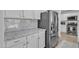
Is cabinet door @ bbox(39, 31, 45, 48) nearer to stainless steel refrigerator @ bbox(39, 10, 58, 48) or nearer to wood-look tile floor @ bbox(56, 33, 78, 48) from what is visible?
stainless steel refrigerator @ bbox(39, 10, 58, 48)

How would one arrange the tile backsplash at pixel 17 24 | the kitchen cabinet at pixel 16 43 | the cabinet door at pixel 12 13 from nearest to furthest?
the kitchen cabinet at pixel 16 43, the cabinet door at pixel 12 13, the tile backsplash at pixel 17 24

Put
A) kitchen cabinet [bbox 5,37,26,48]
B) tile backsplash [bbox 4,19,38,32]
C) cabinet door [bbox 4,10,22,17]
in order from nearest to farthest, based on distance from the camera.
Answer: kitchen cabinet [bbox 5,37,26,48] → cabinet door [bbox 4,10,22,17] → tile backsplash [bbox 4,19,38,32]

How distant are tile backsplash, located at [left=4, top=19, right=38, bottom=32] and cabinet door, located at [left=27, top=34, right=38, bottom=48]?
0.20 meters

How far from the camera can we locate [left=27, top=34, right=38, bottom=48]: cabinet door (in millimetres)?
1440

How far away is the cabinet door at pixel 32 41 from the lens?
1.44 meters

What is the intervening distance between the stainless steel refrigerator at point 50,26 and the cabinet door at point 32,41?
0.56ft

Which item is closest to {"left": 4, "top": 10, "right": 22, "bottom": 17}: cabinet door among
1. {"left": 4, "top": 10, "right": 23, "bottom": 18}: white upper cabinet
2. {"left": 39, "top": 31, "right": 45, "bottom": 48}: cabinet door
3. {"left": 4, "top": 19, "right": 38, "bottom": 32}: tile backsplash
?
{"left": 4, "top": 10, "right": 23, "bottom": 18}: white upper cabinet

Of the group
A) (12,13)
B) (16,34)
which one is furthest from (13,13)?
(16,34)

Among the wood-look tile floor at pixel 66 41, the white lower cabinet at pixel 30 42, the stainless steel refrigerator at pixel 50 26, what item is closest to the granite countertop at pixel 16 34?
the white lower cabinet at pixel 30 42

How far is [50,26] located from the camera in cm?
152

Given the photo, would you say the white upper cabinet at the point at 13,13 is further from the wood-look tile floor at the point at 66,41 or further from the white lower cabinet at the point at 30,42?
the wood-look tile floor at the point at 66,41

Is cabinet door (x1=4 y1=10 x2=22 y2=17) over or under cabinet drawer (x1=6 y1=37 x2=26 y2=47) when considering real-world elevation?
over
